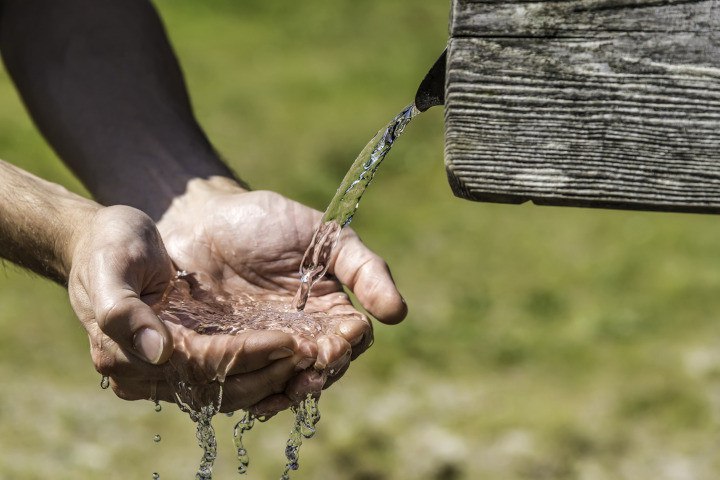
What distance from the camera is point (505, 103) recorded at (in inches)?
60.0

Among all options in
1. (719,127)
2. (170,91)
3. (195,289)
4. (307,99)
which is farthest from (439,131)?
(719,127)

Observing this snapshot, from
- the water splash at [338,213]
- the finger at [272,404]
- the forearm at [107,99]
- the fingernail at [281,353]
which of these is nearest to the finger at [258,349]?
the fingernail at [281,353]

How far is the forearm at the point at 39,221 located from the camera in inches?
91.0

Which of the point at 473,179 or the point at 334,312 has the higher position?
the point at 473,179

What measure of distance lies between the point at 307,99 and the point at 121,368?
4.83 metres

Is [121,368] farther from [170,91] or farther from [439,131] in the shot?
[439,131]

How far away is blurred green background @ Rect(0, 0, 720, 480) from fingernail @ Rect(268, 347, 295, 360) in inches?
69.8

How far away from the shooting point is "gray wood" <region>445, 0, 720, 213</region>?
146 cm

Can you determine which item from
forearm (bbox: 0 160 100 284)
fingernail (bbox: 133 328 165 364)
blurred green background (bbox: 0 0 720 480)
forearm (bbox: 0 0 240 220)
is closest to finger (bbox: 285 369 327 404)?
fingernail (bbox: 133 328 165 364)

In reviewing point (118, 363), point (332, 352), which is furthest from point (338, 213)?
point (118, 363)

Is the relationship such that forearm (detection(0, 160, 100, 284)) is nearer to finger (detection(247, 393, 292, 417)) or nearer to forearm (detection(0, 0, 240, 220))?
forearm (detection(0, 0, 240, 220))

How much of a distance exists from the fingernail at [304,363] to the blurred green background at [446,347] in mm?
1750

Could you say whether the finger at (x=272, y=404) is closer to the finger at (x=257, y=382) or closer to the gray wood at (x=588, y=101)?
the finger at (x=257, y=382)

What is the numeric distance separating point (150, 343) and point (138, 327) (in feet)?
0.12
